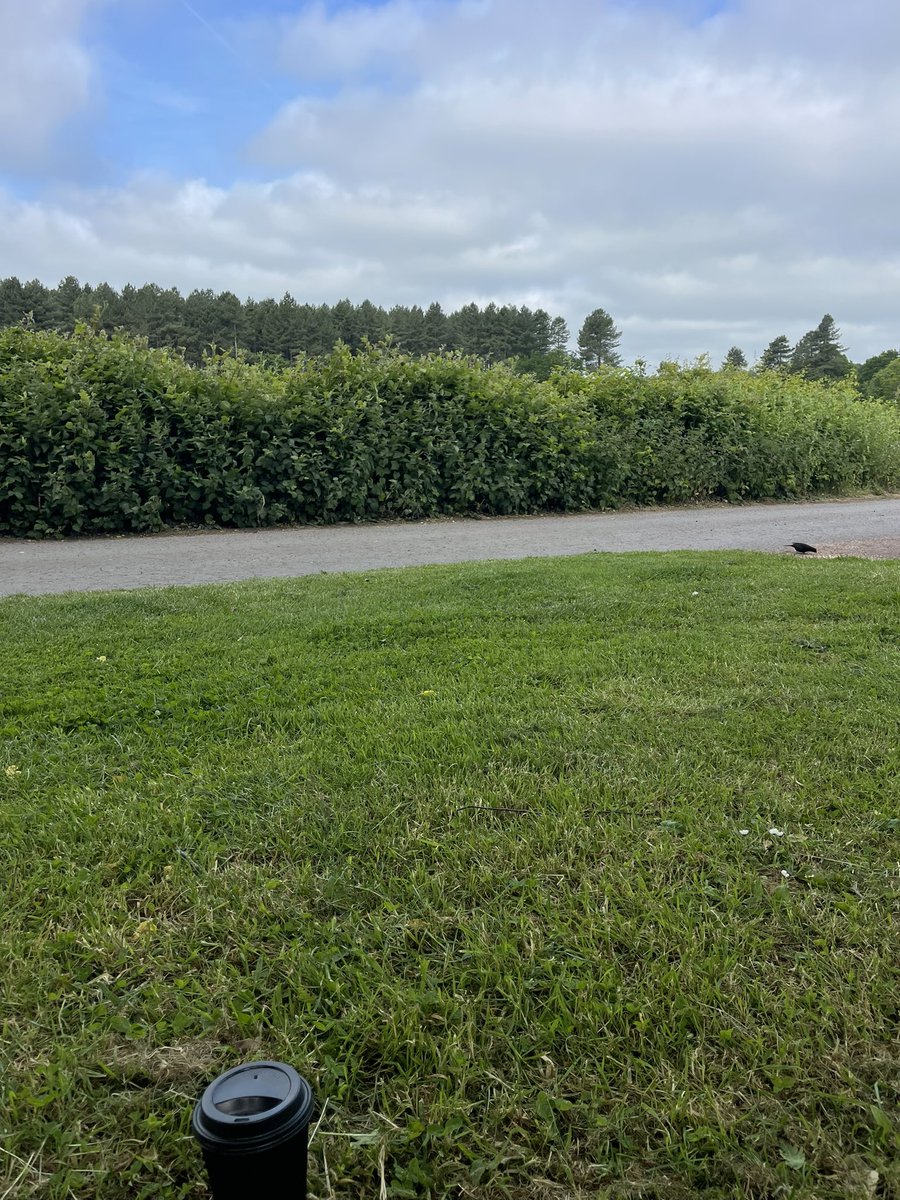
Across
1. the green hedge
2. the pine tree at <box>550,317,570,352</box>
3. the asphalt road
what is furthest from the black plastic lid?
the pine tree at <box>550,317,570,352</box>

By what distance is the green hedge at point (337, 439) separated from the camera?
8594 millimetres

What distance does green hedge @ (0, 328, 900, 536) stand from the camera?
8.59 metres

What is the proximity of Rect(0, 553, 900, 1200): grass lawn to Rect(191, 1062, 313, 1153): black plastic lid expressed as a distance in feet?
1.25

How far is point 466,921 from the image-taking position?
6.29ft

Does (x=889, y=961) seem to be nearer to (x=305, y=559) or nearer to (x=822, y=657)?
(x=822, y=657)

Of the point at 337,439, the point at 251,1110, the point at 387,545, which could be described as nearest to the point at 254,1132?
the point at 251,1110

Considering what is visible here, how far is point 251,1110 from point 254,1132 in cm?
4

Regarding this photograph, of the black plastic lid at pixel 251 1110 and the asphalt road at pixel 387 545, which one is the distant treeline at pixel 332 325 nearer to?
the asphalt road at pixel 387 545

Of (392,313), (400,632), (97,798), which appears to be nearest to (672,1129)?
(97,798)

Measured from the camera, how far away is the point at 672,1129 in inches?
54.6

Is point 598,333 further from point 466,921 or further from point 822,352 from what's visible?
point 466,921

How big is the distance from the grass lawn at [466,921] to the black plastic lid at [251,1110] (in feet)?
1.25

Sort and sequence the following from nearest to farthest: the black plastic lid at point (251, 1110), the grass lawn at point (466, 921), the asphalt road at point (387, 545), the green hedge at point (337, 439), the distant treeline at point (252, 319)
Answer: the black plastic lid at point (251, 1110) → the grass lawn at point (466, 921) → the asphalt road at point (387, 545) → the green hedge at point (337, 439) → the distant treeline at point (252, 319)

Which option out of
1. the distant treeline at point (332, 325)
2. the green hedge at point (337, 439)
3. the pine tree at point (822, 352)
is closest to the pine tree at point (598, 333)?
the distant treeline at point (332, 325)
